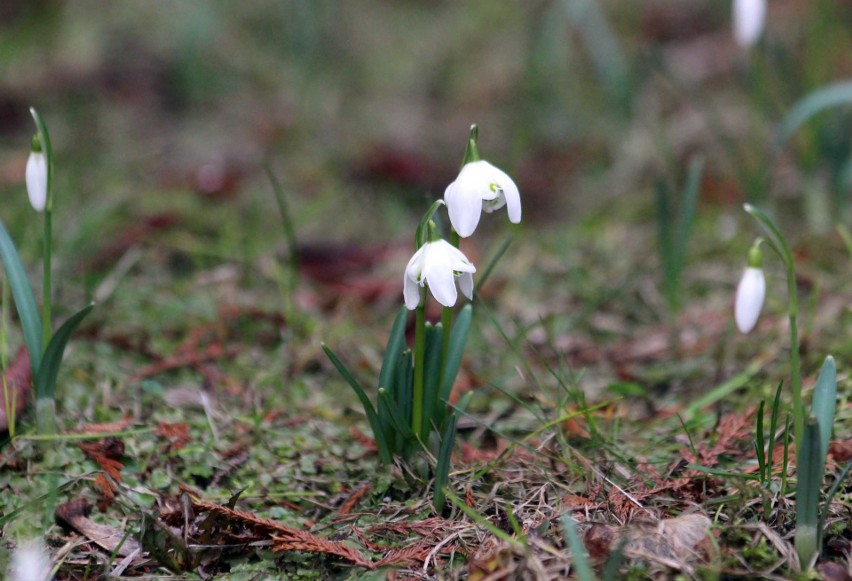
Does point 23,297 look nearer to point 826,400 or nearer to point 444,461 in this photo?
point 444,461

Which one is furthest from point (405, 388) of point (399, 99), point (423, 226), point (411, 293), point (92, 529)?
point (399, 99)

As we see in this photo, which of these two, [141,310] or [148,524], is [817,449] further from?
[141,310]

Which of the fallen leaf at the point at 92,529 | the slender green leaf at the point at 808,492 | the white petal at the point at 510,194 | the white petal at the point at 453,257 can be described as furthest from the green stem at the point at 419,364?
the slender green leaf at the point at 808,492

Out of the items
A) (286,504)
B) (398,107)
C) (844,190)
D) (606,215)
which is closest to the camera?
(286,504)

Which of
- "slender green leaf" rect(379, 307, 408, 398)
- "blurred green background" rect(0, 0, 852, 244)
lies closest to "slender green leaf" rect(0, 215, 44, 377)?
"slender green leaf" rect(379, 307, 408, 398)

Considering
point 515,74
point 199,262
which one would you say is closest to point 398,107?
point 515,74

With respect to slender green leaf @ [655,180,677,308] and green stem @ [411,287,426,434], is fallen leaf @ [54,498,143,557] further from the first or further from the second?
slender green leaf @ [655,180,677,308]

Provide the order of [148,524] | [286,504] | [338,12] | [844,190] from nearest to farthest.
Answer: [148,524], [286,504], [844,190], [338,12]

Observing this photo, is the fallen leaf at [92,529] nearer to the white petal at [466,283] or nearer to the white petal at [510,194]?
the white petal at [466,283]
